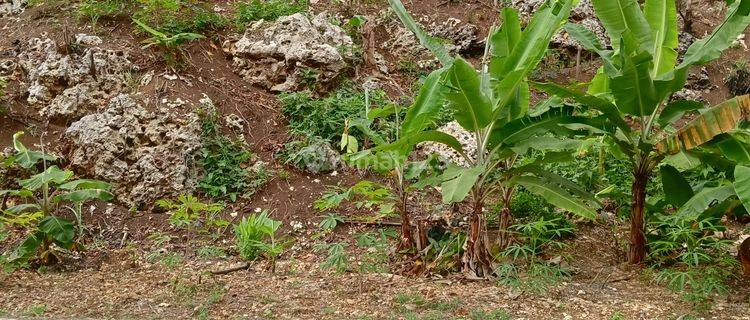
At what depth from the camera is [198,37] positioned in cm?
734

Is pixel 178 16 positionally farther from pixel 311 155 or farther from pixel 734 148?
pixel 734 148

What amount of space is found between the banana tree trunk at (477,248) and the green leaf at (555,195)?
332 mm

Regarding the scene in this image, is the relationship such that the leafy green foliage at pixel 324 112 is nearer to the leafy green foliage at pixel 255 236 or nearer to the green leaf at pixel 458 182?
the leafy green foliage at pixel 255 236

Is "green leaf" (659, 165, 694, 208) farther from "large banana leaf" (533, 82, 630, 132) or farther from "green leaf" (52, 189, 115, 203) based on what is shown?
"green leaf" (52, 189, 115, 203)

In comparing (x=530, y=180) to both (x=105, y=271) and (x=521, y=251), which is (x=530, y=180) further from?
(x=105, y=271)

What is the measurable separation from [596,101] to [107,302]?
11.3 ft

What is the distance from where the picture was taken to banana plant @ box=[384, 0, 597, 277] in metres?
4.09

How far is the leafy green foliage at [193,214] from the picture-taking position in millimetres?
4996

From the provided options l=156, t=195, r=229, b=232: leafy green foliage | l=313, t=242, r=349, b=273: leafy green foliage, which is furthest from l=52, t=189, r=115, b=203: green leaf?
l=313, t=242, r=349, b=273: leafy green foliage

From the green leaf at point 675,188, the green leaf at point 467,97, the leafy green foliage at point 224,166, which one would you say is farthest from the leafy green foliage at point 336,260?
the green leaf at point 675,188

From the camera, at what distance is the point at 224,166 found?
634 centimetres

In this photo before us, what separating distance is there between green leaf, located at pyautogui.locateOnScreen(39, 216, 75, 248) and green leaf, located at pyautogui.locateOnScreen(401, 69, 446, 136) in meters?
2.64

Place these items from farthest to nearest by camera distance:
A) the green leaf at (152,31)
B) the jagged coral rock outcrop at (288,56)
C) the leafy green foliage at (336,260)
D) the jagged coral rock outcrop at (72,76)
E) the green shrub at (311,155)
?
the jagged coral rock outcrop at (288,56), the green leaf at (152,31), the jagged coral rock outcrop at (72,76), the green shrub at (311,155), the leafy green foliage at (336,260)

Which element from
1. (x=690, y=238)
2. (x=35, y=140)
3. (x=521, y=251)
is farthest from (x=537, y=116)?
(x=35, y=140)
